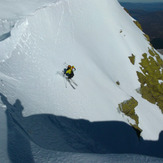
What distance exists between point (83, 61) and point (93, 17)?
26.9ft

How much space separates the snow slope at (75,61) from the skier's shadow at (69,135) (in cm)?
66

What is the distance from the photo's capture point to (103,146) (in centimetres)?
1175

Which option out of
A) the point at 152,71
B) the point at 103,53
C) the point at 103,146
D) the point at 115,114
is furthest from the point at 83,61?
the point at 152,71

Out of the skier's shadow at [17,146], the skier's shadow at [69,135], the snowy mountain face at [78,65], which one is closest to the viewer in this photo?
the skier's shadow at [17,146]

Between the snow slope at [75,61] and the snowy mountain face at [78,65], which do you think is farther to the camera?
the snow slope at [75,61]

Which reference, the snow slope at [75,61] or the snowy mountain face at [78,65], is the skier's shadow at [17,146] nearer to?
→ the snowy mountain face at [78,65]

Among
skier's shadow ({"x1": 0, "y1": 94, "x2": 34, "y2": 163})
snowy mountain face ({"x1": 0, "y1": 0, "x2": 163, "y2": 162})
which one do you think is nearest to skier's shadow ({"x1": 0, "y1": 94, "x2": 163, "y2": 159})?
skier's shadow ({"x1": 0, "y1": 94, "x2": 34, "y2": 163})

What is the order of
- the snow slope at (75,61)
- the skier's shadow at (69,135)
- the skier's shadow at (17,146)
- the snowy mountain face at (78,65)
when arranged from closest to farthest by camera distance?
the skier's shadow at (17,146)
the skier's shadow at (69,135)
the snowy mountain face at (78,65)
the snow slope at (75,61)

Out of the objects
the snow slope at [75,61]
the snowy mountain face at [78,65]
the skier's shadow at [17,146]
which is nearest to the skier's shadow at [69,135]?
the skier's shadow at [17,146]

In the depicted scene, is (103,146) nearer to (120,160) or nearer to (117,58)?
(120,160)

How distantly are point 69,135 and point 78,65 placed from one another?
335 inches

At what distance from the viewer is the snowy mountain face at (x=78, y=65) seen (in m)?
11.4

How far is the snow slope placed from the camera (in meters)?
11.5

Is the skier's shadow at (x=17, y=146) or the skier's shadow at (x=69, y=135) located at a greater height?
the skier's shadow at (x=17, y=146)
